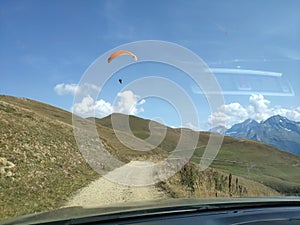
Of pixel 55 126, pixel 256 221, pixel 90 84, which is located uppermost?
pixel 55 126

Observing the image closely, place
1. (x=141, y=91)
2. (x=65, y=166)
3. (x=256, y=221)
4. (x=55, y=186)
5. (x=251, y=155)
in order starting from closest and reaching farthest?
Answer: (x=256, y=221)
(x=55, y=186)
(x=141, y=91)
(x=65, y=166)
(x=251, y=155)

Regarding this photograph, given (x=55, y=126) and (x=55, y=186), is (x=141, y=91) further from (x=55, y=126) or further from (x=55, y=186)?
(x=55, y=126)

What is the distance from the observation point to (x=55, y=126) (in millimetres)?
48906

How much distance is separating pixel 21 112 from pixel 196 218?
160 feet

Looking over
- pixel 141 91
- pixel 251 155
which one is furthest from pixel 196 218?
pixel 251 155

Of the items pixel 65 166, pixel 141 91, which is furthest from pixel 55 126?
pixel 141 91

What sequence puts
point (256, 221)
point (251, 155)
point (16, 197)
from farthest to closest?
point (251, 155)
point (16, 197)
point (256, 221)

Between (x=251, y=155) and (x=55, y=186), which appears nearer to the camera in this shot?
(x=55, y=186)

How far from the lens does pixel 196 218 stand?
2975mm

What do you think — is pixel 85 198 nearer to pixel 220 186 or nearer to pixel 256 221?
pixel 220 186

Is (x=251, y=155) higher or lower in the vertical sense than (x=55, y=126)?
higher

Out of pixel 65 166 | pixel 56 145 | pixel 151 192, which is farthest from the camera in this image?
pixel 56 145

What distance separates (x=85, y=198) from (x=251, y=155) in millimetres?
149076

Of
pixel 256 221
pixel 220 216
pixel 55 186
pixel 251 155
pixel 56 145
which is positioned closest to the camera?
pixel 256 221
